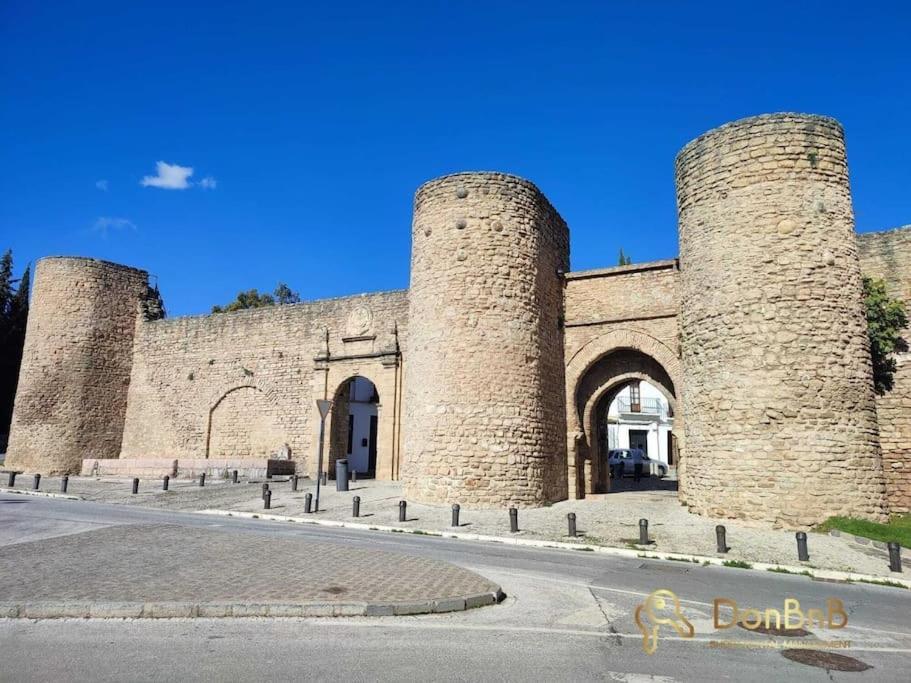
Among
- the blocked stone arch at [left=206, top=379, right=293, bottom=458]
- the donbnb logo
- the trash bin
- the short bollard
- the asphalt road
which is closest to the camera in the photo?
the asphalt road

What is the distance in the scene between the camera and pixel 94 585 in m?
6.41

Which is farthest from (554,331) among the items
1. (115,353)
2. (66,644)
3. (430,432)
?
(115,353)

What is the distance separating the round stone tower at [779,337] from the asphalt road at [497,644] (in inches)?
188

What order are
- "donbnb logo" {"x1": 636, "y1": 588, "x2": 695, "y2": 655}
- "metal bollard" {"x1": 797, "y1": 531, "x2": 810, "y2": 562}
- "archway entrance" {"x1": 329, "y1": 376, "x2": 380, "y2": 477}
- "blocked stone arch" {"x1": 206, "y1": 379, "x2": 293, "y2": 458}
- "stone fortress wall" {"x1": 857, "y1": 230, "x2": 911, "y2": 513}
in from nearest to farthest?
"donbnb logo" {"x1": 636, "y1": 588, "x2": 695, "y2": 655} < "metal bollard" {"x1": 797, "y1": 531, "x2": 810, "y2": 562} < "stone fortress wall" {"x1": 857, "y1": 230, "x2": 911, "y2": 513} < "blocked stone arch" {"x1": 206, "y1": 379, "x2": 293, "y2": 458} < "archway entrance" {"x1": 329, "y1": 376, "x2": 380, "y2": 477}

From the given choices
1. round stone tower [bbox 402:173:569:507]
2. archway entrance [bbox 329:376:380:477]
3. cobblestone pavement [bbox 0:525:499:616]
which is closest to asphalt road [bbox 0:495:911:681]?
cobblestone pavement [bbox 0:525:499:616]

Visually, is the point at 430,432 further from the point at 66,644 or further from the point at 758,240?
the point at 66,644

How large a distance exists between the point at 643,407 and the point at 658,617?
120ft

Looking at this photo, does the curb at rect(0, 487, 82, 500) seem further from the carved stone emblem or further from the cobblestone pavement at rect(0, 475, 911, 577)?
the carved stone emblem

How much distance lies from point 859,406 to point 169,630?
12.4 metres

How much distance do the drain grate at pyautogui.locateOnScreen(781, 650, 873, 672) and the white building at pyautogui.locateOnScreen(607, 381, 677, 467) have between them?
3525cm

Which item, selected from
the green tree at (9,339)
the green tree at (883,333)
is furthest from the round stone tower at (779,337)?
the green tree at (9,339)

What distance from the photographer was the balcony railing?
133 feet

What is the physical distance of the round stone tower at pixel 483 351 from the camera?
1491 cm

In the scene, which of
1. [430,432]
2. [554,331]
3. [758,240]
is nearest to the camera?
[758,240]
